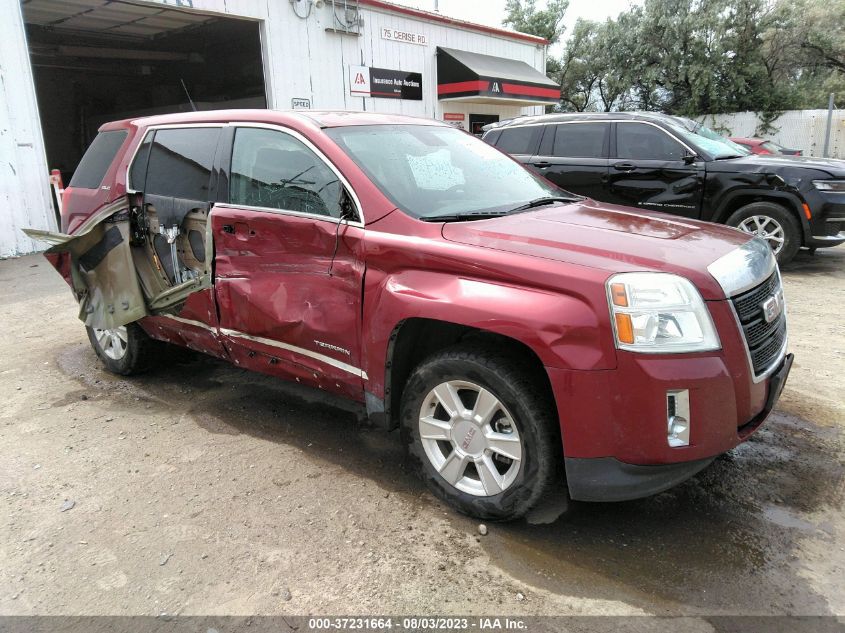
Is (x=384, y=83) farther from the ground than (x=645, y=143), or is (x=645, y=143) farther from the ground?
(x=384, y=83)

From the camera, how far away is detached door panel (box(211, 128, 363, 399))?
3.10 meters

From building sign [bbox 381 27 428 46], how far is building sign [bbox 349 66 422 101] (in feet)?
2.55

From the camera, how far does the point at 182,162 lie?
13.1 feet

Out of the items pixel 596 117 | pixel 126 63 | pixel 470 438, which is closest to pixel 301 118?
pixel 470 438

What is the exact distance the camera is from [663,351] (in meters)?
2.30

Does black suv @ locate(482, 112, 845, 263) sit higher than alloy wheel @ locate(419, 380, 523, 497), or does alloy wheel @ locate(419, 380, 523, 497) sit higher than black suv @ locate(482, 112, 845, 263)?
black suv @ locate(482, 112, 845, 263)

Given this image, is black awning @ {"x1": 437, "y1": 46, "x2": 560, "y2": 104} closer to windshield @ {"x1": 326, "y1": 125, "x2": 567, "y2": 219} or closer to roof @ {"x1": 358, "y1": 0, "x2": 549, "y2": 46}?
roof @ {"x1": 358, "y1": 0, "x2": 549, "y2": 46}

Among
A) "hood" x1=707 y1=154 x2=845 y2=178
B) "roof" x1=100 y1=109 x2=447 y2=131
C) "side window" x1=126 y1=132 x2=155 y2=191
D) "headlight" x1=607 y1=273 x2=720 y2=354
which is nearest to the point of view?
"headlight" x1=607 y1=273 x2=720 y2=354

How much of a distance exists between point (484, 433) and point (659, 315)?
895mm

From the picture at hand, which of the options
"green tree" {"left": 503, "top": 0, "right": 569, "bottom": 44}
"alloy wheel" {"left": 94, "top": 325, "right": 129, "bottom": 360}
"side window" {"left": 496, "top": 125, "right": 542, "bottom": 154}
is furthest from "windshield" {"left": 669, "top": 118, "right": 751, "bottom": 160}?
"green tree" {"left": 503, "top": 0, "right": 569, "bottom": 44}

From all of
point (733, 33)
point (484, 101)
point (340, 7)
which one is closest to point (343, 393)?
point (340, 7)

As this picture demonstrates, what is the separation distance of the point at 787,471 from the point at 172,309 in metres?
3.80

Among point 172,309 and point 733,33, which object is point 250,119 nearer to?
point 172,309

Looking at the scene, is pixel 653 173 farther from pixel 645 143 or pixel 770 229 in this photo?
pixel 770 229
